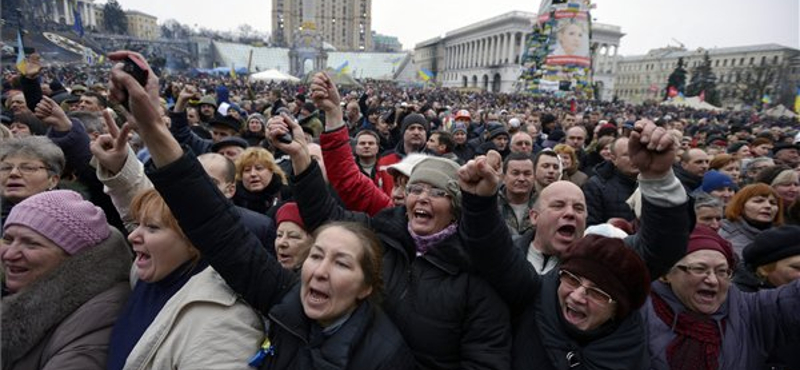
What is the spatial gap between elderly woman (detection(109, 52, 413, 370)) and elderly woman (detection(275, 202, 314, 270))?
2.53 feet

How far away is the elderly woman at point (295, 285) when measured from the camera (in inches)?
64.3

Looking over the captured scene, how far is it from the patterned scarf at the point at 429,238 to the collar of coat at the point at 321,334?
0.43 meters

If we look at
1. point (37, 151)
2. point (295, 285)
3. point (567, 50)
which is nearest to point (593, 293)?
point (295, 285)

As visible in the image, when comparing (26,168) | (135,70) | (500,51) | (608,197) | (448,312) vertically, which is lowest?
(608,197)

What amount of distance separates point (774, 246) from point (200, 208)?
3.14m

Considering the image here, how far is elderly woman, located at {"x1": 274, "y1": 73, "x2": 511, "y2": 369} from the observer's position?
191cm

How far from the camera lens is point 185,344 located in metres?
1.63

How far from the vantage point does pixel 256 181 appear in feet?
13.2

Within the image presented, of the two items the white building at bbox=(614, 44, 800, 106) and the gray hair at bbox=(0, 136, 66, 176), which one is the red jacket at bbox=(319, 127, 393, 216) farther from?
the white building at bbox=(614, 44, 800, 106)

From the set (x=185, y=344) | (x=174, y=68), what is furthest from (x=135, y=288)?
(x=174, y=68)

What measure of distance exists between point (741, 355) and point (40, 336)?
3.18 meters

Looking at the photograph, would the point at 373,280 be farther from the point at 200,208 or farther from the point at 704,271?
the point at 704,271

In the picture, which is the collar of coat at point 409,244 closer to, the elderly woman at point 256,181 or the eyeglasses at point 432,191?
the eyeglasses at point 432,191

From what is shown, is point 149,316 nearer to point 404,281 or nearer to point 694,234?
point 404,281
